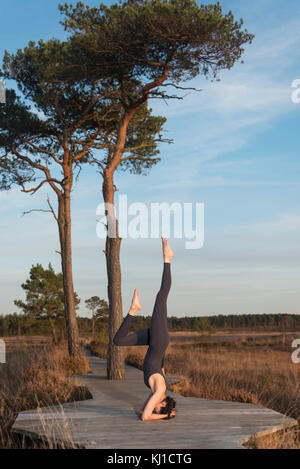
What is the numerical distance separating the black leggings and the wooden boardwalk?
729 mm

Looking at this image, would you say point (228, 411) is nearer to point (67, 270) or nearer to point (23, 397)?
point (23, 397)

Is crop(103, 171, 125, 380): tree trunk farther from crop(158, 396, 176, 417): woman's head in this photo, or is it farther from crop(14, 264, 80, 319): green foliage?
crop(14, 264, 80, 319): green foliage

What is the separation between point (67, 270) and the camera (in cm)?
1698

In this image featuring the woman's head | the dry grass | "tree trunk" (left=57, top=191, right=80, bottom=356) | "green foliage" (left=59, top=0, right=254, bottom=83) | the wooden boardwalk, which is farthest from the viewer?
"tree trunk" (left=57, top=191, right=80, bottom=356)

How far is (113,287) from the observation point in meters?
12.0

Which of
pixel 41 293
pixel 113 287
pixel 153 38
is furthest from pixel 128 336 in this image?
pixel 41 293

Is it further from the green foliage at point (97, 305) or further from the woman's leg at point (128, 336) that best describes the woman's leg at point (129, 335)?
the green foliage at point (97, 305)

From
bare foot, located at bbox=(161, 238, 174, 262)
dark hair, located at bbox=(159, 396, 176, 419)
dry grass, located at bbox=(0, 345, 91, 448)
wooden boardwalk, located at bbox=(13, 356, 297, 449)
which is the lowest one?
dry grass, located at bbox=(0, 345, 91, 448)

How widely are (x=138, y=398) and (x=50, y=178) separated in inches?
437

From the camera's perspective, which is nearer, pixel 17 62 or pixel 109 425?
pixel 109 425

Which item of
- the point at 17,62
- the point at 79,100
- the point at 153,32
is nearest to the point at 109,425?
the point at 153,32

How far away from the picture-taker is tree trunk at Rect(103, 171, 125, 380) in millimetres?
11633

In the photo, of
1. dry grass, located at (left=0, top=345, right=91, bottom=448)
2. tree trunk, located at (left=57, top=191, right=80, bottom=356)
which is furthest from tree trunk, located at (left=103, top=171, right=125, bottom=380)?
tree trunk, located at (left=57, top=191, right=80, bottom=356)

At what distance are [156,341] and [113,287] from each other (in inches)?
213
